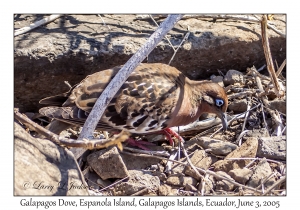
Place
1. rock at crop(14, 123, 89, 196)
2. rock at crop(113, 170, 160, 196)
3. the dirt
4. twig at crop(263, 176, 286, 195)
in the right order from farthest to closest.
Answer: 1. the dirt
2. rock at crop(113, 170, 160, 196)
3. twig at crop(263, 176, 286, 195)
4. rock at crop(14, 123, 89, 196)

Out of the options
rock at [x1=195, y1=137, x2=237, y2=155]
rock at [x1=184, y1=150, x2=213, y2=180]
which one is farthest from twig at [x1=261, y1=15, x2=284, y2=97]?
rock at [x1=184, y1=150, x2=213, y2=180]

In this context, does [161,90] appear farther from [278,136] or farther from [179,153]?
[278,136]

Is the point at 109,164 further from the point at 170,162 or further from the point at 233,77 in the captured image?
the point at 233,77

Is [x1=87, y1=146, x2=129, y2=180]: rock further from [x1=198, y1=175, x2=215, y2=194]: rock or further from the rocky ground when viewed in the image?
[x1=198, y1=175, x2=215, y2=194]: rock

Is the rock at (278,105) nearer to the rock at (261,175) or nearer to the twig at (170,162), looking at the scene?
the rock at (261,175)

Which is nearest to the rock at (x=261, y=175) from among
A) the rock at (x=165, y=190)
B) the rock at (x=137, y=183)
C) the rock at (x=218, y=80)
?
the rock at (x=165, y=190)

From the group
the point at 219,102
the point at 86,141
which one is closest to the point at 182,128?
the point at 219,102
